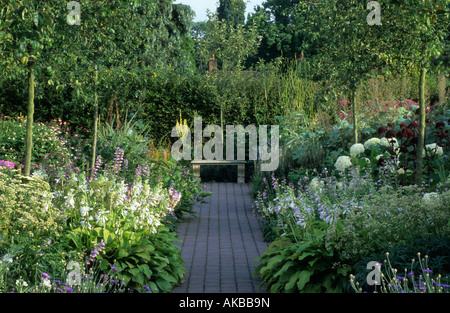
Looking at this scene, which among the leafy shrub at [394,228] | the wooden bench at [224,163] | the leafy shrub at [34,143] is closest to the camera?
the leafy shrub at [394,228]

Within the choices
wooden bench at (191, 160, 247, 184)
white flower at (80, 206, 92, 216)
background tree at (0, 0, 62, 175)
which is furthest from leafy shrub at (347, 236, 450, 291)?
wooden bench at (191, 160, 247, 184)

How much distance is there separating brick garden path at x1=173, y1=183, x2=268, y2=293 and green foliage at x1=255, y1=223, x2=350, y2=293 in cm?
30

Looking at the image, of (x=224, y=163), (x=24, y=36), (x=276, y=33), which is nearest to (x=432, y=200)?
(x=24, y=36)

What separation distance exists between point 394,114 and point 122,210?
6.89 meters

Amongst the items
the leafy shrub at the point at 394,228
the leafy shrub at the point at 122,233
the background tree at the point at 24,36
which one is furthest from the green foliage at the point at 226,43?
the leafy shrub at the point at 394,228

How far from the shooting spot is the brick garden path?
190 inches

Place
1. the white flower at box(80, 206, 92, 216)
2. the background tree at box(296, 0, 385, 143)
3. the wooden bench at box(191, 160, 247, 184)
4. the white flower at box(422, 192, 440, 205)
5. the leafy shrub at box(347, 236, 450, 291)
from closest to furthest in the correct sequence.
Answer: the leafy shrub at box(347, 236, 450, 291) → the white flower at box(422, 192, 440, 205) → the white flower at box(80, 206, 92, 216) → the background tree at box(296, 0, 385, 143) → the wooden bench at box(191, 160, 247, 184)

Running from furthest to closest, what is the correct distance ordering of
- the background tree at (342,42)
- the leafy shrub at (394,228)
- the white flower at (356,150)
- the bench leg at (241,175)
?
the bench leg at (241,175) → the white flower at (356,150) → the background tree at (342,42) → the leafy shrub at (394,228)

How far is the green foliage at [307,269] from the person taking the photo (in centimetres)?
413

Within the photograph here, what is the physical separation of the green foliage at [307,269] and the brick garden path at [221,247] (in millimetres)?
297

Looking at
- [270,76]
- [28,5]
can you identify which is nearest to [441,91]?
[270,76]

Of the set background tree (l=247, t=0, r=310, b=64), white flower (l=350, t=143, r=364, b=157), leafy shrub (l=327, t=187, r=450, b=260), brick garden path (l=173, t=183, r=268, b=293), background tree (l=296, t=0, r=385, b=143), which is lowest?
brick garden path (l=173, t=183, r=268, b=293)

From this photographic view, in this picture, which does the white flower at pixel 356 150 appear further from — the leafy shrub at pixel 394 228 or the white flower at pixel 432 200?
the leafy shrub at pixel 394 228

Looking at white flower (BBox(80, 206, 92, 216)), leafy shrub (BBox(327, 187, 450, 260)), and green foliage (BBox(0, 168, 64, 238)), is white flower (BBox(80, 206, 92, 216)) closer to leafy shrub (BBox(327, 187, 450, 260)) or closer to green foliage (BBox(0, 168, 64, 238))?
green foliage (BBox(0, 168, 64, 238))
